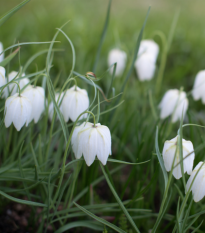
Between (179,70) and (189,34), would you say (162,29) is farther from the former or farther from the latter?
(179,70)

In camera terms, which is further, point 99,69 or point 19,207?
point 99,69

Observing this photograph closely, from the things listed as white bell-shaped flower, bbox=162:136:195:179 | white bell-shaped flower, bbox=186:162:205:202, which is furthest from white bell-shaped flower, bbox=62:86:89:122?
white bell-shaped flower, bbox=186:162:205:202

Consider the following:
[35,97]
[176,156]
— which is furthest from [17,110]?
[176,156]

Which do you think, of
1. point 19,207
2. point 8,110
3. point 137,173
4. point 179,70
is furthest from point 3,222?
point 179,70

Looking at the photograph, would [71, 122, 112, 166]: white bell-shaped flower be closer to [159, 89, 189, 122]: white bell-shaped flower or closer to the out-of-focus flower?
[159, 89, 189, 122]: white bell-shaped flower

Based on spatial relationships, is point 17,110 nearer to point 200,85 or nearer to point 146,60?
point 200,85
